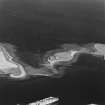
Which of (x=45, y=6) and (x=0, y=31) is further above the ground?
(x=45, y=6)

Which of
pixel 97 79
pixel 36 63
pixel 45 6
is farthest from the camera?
pixel 45 6

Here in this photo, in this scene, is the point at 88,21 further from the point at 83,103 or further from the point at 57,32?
the point at 83,103

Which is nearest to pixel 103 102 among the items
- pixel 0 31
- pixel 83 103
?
pixel 83 103

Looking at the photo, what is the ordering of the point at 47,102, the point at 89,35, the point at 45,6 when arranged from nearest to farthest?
the point at 47,102 → the point at 89,35 → the point at 45,6

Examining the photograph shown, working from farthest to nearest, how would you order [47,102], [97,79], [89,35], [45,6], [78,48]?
1. [45,6]
2. [89,35]
3. [78,48]
4. [97,79]
5. [47,102]

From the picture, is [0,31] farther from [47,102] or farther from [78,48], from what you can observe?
[47,102]

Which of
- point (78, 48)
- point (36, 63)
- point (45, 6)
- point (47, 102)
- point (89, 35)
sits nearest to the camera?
point (47, 102)

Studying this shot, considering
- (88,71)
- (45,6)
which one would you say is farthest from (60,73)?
(45,6)

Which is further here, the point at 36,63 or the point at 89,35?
the point at 89,35

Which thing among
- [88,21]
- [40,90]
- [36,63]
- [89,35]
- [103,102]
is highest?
[88,21]
